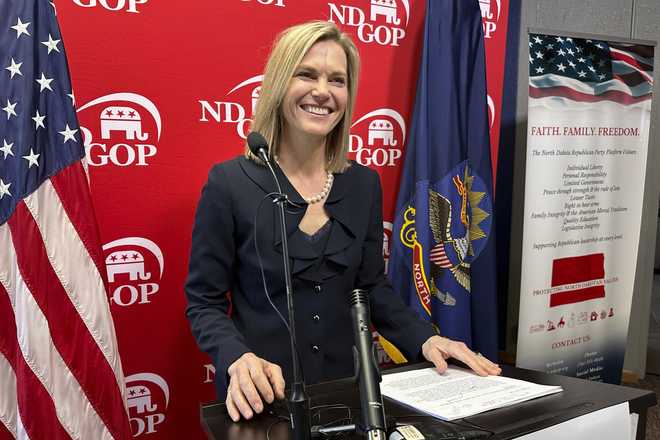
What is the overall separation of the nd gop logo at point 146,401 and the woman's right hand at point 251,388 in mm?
1204

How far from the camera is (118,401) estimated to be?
5.80ft

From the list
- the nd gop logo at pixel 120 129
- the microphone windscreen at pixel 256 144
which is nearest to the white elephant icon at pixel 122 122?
the nd gop logo at pixel 120 129

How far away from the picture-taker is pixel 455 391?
1.19m

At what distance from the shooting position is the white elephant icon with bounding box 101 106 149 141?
1.98 m

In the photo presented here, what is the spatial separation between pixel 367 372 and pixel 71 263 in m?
1.19

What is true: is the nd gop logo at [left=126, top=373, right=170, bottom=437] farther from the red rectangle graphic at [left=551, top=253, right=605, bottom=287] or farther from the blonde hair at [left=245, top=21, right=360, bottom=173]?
the red rectangle graphic at [left=551, top=253, right=605, bottom=287]

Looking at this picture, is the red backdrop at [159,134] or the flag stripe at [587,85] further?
the flag stripe at [587,85]

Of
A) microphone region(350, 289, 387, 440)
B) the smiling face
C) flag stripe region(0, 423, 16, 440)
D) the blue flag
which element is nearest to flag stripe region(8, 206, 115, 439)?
flag stripe region(0, 423, 16, 440)

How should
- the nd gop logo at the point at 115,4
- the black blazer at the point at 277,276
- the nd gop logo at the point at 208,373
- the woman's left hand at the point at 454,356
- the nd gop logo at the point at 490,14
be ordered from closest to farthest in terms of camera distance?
the woman's left hand at the point at 454,356 → the black blazer at the point at 277,276 → the nd gop logo at the point at 115,4 → the nd gop logo at the point at 208,373 → the nd gop logo at the point at 490,14

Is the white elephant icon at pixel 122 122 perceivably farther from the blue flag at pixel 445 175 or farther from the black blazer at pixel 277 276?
the blue flag at pixel 445 175

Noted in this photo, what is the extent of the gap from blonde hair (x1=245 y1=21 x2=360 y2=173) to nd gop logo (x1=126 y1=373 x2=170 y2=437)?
1.08 metres

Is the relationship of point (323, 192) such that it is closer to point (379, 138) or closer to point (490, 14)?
point (379, 138)

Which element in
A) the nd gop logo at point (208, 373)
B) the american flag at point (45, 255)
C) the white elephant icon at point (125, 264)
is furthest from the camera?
the nd gop logo at point (208, 373)

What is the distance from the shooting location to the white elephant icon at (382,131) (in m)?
2.58
